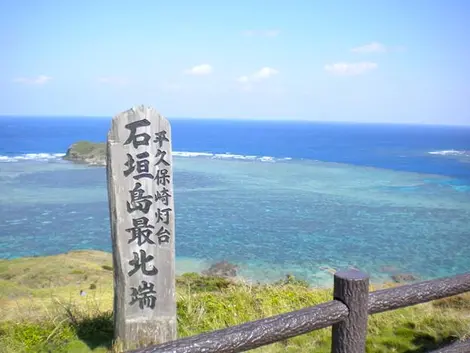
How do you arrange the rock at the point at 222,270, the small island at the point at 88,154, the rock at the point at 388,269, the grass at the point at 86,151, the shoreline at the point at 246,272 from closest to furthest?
the shoreline at the point at 246,272 < the rock at the point at 222,270 < the rock at the point at 388,269 < the small island at the point at 88,154 < the grass at the point at 86,151

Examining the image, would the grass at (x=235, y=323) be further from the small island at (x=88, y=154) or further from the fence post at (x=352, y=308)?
the small island at (x=88, y=154)

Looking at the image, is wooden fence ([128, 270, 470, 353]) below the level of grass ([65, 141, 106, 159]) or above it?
above

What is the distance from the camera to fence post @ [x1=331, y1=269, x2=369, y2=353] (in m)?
2.07

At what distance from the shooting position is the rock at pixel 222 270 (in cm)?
1482

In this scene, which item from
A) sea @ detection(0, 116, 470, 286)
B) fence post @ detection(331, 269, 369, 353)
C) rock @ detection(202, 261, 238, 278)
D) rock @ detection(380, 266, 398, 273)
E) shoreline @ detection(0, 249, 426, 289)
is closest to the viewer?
fence post @ detection(331, 269, 369, 353)

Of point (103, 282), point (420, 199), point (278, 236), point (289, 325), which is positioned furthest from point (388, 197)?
point (289, 325)

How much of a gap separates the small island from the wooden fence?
4355 centimetres


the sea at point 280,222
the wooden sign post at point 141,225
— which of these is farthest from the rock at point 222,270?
the wooden sign post at point 141,225

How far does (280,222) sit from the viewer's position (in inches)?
837

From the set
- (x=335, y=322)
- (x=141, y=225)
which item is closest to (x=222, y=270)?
(x=141, y=225)

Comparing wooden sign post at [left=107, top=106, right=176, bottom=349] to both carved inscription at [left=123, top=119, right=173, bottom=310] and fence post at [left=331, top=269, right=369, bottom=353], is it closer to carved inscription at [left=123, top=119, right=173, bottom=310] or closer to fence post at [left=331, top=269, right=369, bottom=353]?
carved inscription at [left=123, top=119, right=173, bottom=310]

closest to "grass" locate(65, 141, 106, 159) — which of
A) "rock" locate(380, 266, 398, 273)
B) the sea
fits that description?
the sea

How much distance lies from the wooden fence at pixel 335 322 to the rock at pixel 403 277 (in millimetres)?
12898

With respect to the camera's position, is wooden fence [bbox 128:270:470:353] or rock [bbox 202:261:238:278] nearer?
wooden fence [bbox 128:270:470:353]
